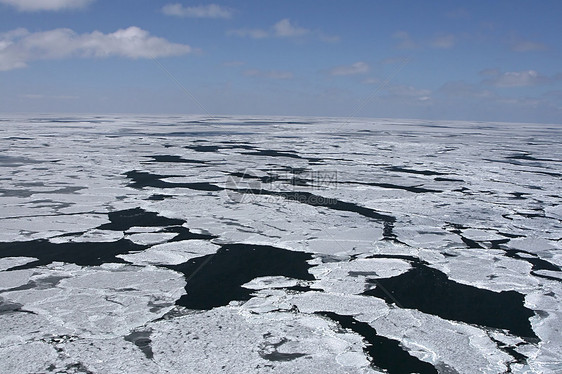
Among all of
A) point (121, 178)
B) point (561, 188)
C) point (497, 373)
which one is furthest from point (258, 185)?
point (497, 373)

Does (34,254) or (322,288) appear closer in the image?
(322,288)

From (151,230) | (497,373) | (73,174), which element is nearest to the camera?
(497,373)

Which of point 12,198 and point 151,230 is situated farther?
point 12,198

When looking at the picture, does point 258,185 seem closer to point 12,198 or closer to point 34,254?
point 12,198

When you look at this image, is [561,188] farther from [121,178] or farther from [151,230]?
[121,178]

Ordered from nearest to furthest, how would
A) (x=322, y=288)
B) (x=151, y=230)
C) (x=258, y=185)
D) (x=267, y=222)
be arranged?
1. (x=322, y=288)
2. (x=151, y=230)
3. (x=267, y=222)
4. (x=258, y=185)

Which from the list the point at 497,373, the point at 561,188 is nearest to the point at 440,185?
the point at 561,188
